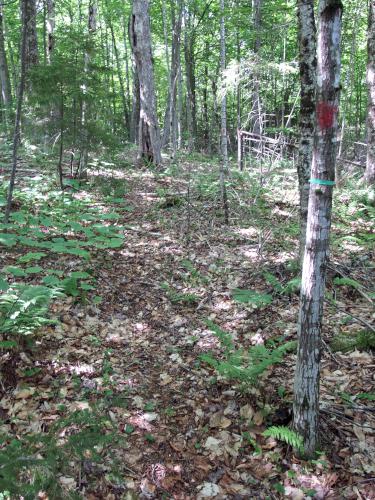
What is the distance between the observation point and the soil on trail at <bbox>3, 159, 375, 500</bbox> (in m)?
2.87

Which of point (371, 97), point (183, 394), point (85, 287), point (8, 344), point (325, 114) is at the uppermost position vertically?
point (371, 97)

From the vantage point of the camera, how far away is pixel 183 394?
377 cm

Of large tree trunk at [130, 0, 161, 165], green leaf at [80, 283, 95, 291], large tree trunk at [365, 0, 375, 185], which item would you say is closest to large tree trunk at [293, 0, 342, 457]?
green leaf at [80, 283, 95, 291]

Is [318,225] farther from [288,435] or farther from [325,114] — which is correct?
[288,435]

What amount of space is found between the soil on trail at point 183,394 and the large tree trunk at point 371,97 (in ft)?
15.0

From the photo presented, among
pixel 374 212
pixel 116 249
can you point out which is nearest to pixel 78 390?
pixel 116 249

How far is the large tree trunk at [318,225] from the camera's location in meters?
2.36

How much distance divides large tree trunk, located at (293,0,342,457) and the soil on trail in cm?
35

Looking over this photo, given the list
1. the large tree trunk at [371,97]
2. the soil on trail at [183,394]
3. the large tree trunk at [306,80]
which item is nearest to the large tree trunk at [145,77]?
the large tree trunk at [371,97]

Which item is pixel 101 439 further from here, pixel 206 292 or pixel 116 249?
pixel 116 249

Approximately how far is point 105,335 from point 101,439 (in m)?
2.30

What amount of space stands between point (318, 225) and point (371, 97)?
7.47m

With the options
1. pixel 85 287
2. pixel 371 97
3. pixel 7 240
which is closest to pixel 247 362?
pixel 85 287

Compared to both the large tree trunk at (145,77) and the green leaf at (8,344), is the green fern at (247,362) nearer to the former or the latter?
the green leaf at (8,344)
